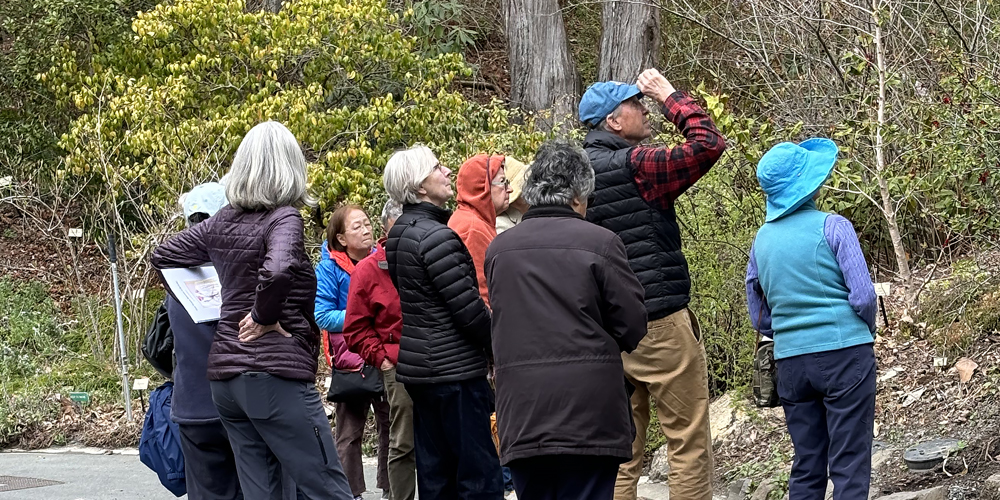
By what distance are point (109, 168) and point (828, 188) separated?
6815 millimetres

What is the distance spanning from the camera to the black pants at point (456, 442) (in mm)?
5316

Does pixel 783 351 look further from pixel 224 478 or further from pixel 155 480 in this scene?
pixel 155 480

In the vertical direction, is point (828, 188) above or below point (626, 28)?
below

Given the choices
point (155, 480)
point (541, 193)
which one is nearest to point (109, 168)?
point (155, 480)

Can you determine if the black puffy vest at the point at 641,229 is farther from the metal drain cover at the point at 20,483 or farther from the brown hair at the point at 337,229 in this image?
the metal drain cover at the point at 20,483

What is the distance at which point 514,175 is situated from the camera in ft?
21.6

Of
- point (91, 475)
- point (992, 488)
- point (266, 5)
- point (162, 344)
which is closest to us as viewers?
point (992, 488)

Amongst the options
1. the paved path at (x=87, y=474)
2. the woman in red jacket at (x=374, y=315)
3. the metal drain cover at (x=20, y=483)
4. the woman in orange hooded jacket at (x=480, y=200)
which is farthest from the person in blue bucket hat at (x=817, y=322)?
the metal drain cover at (x=20, y=483)

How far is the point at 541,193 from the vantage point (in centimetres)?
446

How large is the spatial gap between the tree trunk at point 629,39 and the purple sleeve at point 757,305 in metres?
8.62

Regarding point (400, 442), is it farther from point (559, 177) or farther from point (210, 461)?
point (559, 177)

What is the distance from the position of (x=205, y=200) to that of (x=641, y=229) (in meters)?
1.99

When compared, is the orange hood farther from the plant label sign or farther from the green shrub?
the plant label sign

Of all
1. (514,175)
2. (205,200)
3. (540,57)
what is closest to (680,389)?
(514,175)
